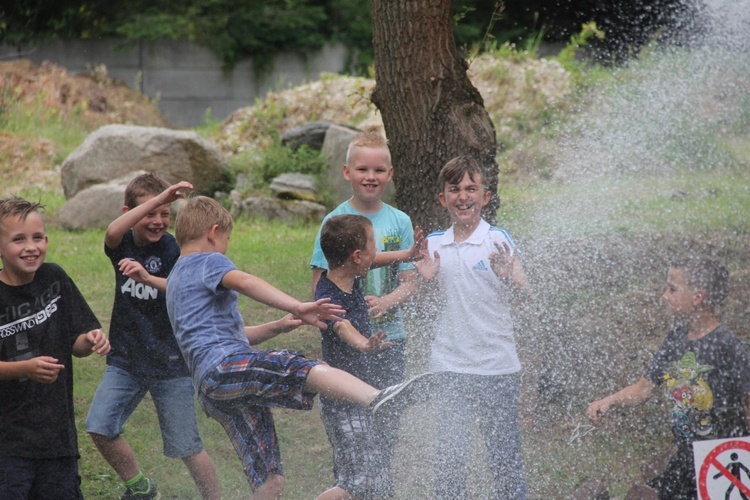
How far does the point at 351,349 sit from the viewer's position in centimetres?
381

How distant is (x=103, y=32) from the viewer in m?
19.2

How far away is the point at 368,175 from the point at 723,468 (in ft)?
6.54

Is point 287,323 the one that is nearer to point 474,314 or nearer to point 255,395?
point 255,395

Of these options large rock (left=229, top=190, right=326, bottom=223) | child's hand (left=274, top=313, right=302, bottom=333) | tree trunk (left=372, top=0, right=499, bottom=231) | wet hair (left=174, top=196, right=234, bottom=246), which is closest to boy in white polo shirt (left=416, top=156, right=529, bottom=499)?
child's hand (left=274, top=313, right=302, bottom=333)

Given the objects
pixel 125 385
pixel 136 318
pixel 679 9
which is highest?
pixel 679 9

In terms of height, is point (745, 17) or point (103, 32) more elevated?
point (745, 17)

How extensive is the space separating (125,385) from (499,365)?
173cm

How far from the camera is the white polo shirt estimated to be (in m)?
3.80

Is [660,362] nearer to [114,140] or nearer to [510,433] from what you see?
[510,433]

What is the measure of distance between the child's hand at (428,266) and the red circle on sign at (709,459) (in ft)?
4.37

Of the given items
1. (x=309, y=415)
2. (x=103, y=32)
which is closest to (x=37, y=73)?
(x=103, y=32)

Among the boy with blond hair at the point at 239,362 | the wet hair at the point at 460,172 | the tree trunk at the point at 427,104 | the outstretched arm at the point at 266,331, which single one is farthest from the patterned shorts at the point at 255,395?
the tree trunk at the point at 427,104

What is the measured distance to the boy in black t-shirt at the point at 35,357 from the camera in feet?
11.2

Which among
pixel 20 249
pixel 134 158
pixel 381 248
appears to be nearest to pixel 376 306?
pixel 381 248
